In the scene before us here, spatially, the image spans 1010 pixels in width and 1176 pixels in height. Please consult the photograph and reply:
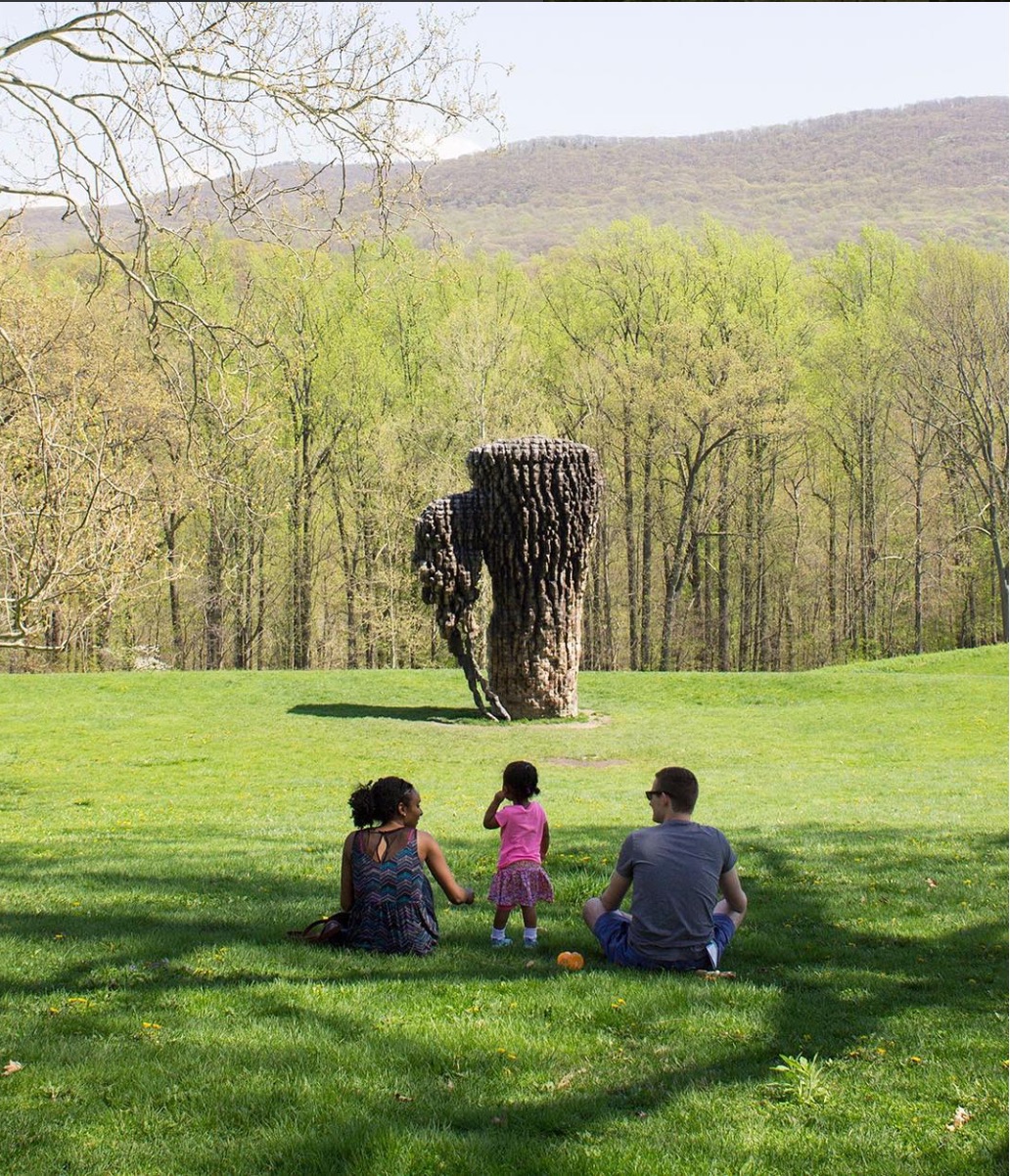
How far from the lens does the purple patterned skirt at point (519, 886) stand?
22.5ft

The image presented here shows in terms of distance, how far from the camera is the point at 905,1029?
5.32 meters

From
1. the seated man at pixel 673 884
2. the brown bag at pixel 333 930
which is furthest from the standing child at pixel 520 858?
the brown bag at pixel 333 930

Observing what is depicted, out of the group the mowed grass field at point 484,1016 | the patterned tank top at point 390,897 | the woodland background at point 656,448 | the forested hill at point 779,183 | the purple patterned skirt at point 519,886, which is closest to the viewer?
the mowed grass field at point 484,1016

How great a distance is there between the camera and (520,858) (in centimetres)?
692

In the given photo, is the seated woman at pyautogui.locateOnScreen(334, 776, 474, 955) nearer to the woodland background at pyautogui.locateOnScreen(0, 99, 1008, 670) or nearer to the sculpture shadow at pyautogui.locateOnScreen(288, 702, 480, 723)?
the sculpture shadow at pyautogui.locateOnScreen(288, 702, 480, 723)

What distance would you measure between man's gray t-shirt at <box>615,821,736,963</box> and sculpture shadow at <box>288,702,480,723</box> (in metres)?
17.8

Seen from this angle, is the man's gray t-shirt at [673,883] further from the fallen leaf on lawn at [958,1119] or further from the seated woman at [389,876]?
the fallen leaf on lawn at [958,1119]

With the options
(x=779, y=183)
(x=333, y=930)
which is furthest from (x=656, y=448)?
(x=779, y=183)

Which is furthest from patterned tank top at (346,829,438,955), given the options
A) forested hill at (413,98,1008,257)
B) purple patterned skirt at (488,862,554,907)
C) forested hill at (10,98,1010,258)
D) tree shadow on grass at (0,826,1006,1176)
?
forested hill at (413,98,1008,257)

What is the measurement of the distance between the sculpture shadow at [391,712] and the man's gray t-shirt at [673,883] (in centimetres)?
1781

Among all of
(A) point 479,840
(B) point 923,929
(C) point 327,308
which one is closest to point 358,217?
(A) point 479,840

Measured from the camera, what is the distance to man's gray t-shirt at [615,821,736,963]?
6137mm

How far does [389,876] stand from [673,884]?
1546 mm

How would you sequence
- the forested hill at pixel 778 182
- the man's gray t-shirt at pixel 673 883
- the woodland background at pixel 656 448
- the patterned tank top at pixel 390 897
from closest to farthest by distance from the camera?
the man's gray t-shirt at pixel 673 883 < the patterned tank top at pixel 390 897 < the woodland background at pixel 656 448 < the forested hill at pixel 778 182
